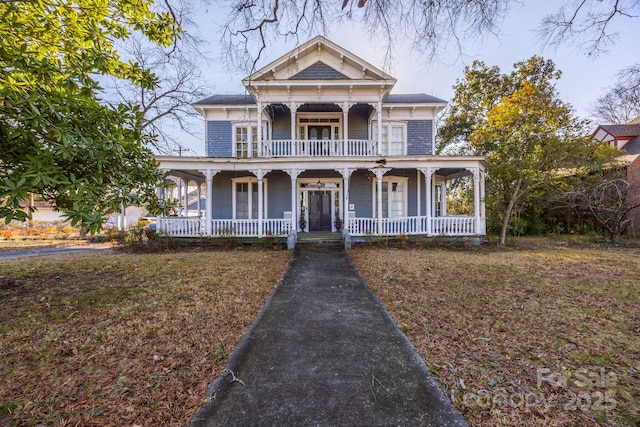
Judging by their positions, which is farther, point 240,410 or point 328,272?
point 328,272

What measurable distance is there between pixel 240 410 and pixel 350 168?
1032 cm

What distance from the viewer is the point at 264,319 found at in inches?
169

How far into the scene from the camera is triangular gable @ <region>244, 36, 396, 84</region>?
39.6ft

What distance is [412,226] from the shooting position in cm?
1238

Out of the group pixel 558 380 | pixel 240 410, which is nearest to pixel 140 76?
pixel 240 410

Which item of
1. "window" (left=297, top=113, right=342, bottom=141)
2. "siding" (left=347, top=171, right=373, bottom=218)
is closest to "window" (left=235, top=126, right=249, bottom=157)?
"window" (left=297, top=113, right=342, bottom=141)

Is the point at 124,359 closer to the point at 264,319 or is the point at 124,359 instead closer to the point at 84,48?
the point at 264,319

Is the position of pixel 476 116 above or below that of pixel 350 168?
above

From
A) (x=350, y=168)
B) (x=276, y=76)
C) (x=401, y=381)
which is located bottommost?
(x=401, y=381)

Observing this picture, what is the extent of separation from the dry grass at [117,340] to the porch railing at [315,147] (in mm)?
6934

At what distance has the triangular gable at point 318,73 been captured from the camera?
12477 mm

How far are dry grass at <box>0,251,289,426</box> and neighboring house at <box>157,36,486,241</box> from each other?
559 cm

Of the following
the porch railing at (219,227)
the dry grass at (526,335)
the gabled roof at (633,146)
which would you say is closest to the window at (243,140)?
the porch railing at (219,227)

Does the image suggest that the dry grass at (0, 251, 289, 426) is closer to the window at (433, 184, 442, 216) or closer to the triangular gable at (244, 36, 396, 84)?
the triangular gable at (244, 36, 396, 84)
